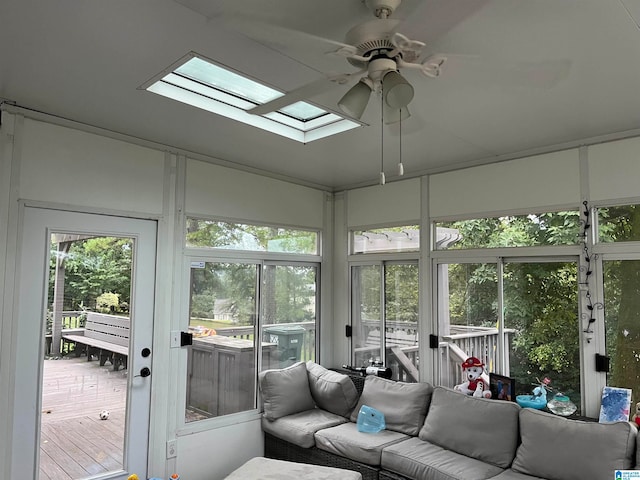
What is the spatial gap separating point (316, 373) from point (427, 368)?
990 millimetres

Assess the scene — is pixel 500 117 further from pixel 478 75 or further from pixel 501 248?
pixel 501 248

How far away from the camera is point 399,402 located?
3.60 meters

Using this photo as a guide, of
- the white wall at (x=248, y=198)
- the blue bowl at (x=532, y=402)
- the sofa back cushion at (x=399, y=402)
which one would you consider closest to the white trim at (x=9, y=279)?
the white wall at (x=248, y=198)

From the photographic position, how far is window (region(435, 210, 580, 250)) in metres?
3.24

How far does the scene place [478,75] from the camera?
7.23ft

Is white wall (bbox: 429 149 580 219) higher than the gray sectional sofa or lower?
higher

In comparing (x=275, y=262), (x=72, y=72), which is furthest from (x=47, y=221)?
(x=275, y=262)

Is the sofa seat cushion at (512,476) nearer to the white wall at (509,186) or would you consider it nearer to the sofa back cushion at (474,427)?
the sofa back cushion at (474,427)

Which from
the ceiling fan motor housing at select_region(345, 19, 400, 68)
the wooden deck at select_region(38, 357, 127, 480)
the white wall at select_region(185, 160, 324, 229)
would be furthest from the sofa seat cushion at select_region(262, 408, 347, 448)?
the ceiling fan motor housing at select_region(345, 19, 400, 68)

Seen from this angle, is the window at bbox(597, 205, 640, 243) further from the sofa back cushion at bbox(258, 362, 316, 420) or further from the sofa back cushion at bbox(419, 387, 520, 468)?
the sofa back cushion at bbox(258, 362, 316, 420)

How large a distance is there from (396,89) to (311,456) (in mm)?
2899

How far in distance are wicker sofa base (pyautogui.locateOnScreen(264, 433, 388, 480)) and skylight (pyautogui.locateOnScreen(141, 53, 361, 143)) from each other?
235cm

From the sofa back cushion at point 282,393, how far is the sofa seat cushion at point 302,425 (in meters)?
0.05

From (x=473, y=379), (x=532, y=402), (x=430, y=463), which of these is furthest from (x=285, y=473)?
(x=532, y=402)
